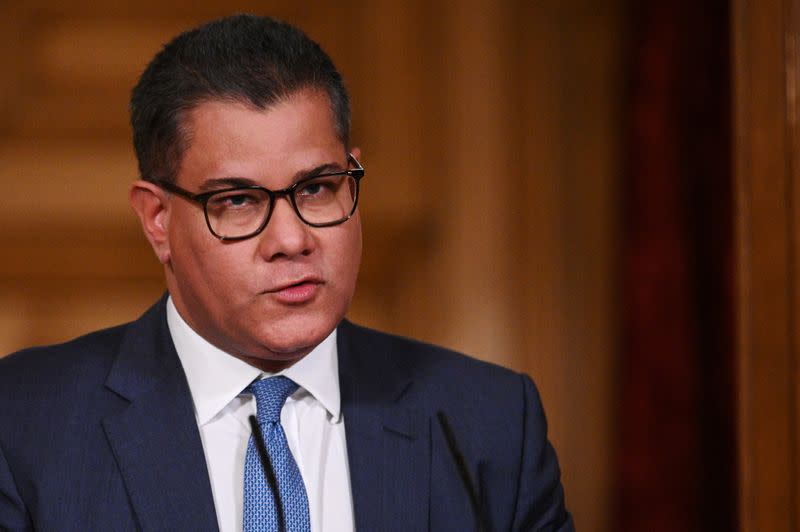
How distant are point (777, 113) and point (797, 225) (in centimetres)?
19

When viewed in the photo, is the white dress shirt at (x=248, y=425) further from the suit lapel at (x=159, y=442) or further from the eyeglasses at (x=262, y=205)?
the eyeglasses at (x=262, y=205)

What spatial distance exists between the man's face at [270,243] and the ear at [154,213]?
2.5 inches

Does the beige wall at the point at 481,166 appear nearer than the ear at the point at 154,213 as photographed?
No

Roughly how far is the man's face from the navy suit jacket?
0.55 ft

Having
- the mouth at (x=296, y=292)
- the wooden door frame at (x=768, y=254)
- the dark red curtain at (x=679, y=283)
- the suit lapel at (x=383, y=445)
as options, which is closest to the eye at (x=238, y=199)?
the mouth at (x=296, y=292)

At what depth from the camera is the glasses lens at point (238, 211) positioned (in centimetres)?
143

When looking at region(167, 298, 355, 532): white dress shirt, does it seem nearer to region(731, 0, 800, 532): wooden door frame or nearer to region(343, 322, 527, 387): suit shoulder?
region(343, 322, 527, 387): suit shoulder

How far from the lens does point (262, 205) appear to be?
1.43 m

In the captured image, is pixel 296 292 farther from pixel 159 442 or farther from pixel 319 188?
pixel 159 442

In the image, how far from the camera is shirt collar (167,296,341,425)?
1.54 meters

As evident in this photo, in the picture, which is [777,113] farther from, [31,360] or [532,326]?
[31,360]

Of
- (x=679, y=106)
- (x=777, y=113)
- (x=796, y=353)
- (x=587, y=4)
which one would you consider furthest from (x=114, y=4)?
(x=796, y=353)

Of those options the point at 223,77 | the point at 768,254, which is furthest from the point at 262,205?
the point at 768,254

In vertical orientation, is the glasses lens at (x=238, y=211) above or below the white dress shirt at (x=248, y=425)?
above
